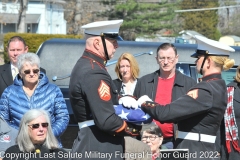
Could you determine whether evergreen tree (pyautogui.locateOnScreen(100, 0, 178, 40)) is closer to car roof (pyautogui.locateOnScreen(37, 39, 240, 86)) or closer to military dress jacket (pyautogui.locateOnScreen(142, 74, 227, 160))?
car roof (pyautogui.locateOnScreen(37, 39, 240, 86))

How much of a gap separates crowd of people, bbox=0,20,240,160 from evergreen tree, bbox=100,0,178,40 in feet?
117

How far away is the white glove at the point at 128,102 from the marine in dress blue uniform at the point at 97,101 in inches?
2.6

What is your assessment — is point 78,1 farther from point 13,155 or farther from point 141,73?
point 13,155

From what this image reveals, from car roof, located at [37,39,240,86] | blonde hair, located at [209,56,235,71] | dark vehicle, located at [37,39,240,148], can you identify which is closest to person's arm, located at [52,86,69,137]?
blonde hair, located at [209,56,235,71]

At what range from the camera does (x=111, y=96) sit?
165 inches

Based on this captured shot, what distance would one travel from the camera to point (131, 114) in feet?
13.8

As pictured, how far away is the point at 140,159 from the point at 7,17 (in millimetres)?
45034

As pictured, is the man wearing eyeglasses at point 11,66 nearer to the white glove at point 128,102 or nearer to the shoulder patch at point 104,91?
the white glove at point 128,102

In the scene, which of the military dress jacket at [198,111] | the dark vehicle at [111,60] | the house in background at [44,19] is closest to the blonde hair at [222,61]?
the military dress jacket at [198,111]

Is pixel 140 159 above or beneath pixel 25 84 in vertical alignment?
beneath

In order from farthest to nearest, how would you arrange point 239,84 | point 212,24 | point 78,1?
point 212,24 → point 78,1 → point 239,84

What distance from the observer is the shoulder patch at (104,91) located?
4059 mm

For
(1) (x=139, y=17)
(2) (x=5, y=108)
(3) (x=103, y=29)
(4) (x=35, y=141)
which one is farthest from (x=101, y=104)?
(1) (x=139, y=17)

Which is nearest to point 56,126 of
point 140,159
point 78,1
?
point 140,159
